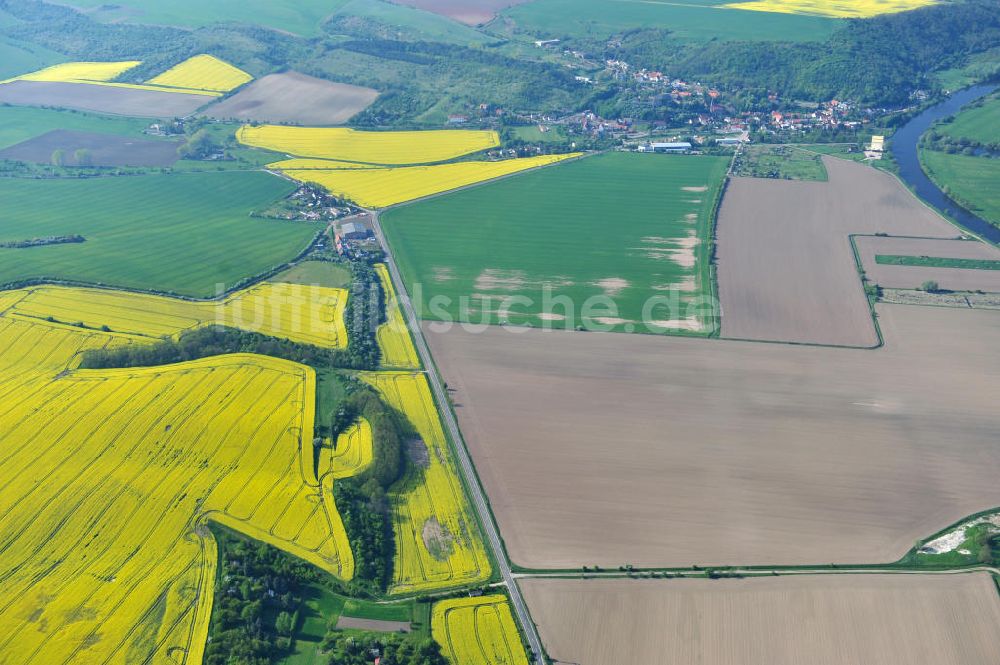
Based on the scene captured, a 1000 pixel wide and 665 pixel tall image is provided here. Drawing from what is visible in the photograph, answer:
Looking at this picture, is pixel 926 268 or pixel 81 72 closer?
pixel 926 268

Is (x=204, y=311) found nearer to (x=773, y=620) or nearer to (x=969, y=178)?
(x=773, y=620)

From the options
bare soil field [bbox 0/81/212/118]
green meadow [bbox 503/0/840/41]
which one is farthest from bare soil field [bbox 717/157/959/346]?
bare soil field [bbox 0/81/212/118]

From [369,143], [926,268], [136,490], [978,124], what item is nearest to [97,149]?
[369,143]

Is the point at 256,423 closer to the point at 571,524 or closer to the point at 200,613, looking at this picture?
the point at 200,613

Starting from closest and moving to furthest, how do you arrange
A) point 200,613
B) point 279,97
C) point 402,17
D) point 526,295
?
point 200,613
point 526,295
point 279,97
point 402,17

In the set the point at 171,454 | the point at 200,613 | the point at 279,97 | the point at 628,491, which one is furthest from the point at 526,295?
the point at 279,97
